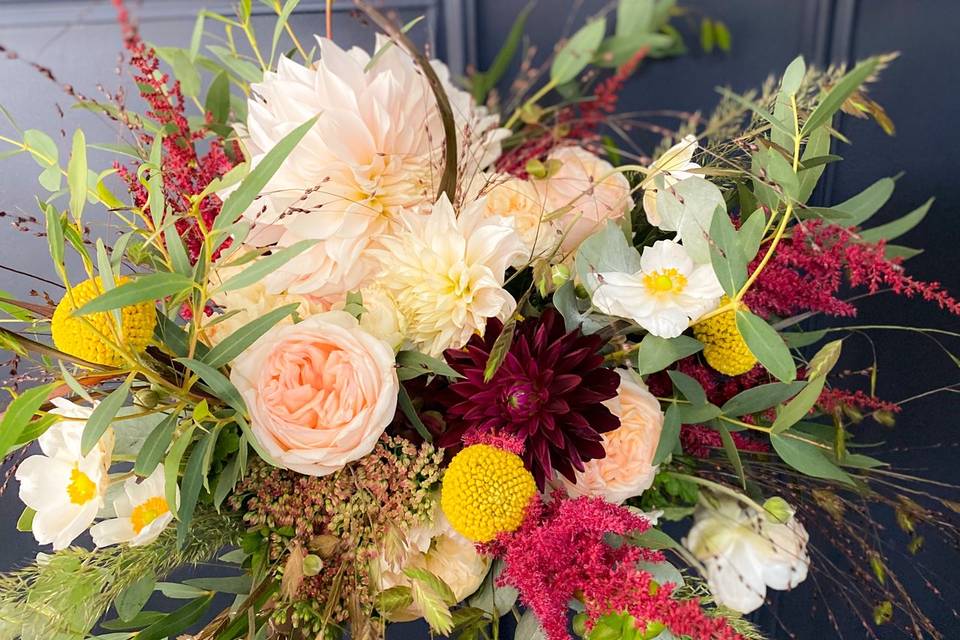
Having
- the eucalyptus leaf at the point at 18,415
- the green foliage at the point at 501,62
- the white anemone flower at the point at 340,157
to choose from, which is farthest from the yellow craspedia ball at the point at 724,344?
the green foliage at the point at 501,62

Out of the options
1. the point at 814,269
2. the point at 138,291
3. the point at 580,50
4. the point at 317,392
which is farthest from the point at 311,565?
the point at 580,50

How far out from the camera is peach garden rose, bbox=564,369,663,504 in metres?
0.59

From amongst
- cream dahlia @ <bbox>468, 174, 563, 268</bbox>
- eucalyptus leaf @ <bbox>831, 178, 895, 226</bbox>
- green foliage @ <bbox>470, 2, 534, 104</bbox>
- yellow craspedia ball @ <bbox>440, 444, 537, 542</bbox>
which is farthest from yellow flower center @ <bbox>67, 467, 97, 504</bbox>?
green foliage @ <bbox>470, 2, 534, 104</bbox>

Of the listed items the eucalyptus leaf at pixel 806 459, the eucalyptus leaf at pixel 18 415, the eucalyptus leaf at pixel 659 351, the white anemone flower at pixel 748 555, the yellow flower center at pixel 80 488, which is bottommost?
the white anemone flower at pixel 748 555

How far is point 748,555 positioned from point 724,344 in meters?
0.22

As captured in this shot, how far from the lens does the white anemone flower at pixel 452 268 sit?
0.53 meters

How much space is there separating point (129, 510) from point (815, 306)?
538 mm

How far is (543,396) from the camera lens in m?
0.55

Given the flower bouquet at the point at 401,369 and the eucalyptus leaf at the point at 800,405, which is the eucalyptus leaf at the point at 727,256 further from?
the eucalyptus leaf at the point at 800,405

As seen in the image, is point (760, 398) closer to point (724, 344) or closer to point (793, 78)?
point (724, 344)

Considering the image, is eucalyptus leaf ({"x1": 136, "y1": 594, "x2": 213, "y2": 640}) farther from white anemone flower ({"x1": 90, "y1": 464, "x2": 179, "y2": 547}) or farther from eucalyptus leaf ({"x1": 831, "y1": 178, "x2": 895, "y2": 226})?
eucalyptus leaf ({"x1": 831, "y1": 178, "x2": 895, "y2": 226})

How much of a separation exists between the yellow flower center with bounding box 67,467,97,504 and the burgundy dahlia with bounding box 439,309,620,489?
24 centimetres

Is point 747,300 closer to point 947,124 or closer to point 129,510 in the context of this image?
point 129,510

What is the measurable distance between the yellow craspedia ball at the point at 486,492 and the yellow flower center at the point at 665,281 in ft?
0.50
